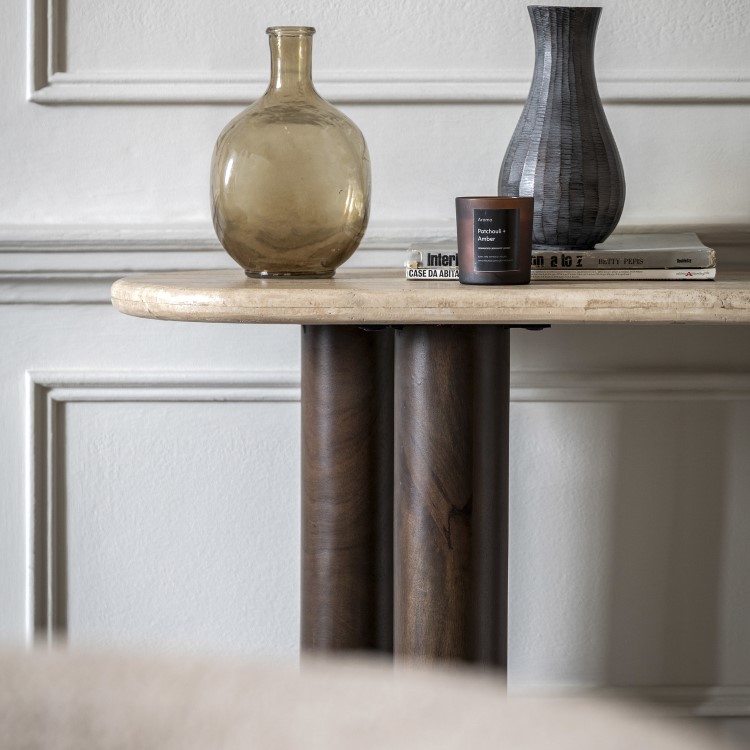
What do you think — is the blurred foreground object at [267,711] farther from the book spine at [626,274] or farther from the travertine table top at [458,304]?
the book spine at [626,274]

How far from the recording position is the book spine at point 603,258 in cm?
89

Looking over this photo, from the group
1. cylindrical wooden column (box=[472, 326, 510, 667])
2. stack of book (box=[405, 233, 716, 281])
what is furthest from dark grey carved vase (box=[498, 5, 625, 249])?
cylindrical wooden column (box=[472, 326, 510, 667])

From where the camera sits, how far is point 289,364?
1.30m

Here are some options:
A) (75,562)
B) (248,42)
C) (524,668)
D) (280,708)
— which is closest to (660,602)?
(524,668)

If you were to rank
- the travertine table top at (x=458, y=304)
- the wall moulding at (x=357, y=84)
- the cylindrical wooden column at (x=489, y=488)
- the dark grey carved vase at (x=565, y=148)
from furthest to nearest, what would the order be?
the wall moulding at (x=357, y=84)
the dark grey carved vase at (x=565, y=148)
the cylindrical wooden column at (x=489, y=488)
the travertine table top at (x=458, y=304)

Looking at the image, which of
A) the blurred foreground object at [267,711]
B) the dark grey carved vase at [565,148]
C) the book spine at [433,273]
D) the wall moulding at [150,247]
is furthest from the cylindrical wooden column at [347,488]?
the blurred foreground object at [267,711]

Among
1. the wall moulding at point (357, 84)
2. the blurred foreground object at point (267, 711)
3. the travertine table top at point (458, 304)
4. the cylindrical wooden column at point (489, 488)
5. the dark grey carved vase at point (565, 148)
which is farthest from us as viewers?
the wall moulding at point (357, 84)

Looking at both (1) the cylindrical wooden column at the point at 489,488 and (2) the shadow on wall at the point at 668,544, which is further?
(2) the shadow on wall at the point at 668,544

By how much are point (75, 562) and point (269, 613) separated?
27cm

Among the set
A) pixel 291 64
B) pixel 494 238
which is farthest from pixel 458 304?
pixel 291 64

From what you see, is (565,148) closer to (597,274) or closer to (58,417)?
(597,274)

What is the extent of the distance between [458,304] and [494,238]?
11cm

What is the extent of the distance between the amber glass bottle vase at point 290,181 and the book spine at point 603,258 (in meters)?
0.09

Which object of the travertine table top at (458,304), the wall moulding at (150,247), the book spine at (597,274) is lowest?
the travertine table top at (458,304)
